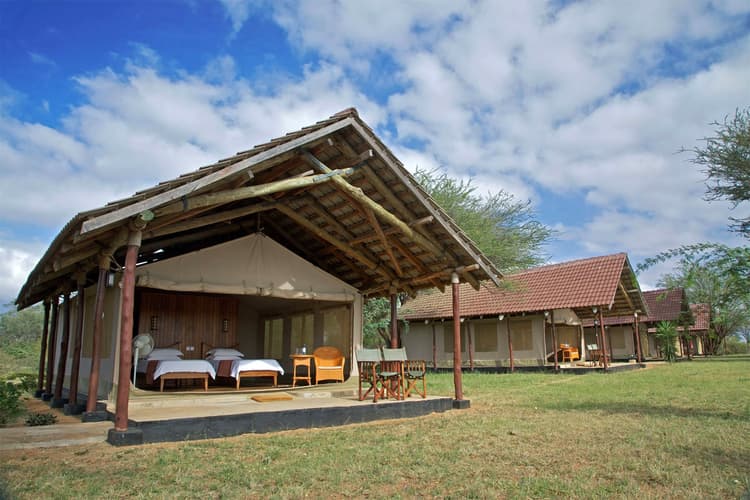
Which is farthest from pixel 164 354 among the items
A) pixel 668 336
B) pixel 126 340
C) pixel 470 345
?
pixel 668 336

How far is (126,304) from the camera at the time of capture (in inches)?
230

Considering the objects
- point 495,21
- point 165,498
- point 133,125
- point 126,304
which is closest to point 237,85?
point 133,125

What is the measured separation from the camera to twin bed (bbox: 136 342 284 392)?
27.6ft

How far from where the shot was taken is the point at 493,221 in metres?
22.2

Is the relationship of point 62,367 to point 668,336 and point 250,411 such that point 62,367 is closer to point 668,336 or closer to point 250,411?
point 250,411

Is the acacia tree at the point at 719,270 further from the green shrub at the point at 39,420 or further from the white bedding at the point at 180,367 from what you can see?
the green shrub at the point at 39,420

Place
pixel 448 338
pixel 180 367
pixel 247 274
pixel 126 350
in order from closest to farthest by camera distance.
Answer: pixel 126 350 < pixel 180 367 < pixel 247 274 < pixel 448 338

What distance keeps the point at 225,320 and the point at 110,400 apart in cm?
489

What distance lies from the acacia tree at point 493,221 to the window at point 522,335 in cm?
303

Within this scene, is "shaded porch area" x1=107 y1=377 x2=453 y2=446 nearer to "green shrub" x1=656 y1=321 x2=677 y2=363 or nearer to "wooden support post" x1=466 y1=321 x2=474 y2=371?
"wooden support post" x1=466 y1=321 x2=474 y2=371

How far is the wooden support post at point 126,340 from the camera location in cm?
556

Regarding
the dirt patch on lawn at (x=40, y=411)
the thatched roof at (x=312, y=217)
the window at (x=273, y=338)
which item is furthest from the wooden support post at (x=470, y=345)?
the dirt patch on lawn at (x=40, y=411)

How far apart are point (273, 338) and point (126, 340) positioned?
763 cm

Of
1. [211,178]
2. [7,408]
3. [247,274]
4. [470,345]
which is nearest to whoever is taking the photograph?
[211,178]
